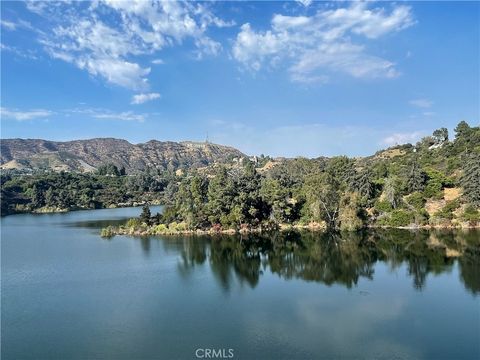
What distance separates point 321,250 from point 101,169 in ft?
505

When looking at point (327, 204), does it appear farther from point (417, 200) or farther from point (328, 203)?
point (417, 200)

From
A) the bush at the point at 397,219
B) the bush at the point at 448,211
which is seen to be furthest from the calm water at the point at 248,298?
the bush at the point at 397,219

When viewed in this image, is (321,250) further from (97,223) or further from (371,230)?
(97,223)

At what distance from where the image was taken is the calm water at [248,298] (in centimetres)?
2605

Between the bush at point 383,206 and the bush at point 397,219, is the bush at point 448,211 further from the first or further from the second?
the bush at point 383,206

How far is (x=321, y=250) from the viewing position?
55094 millimetres

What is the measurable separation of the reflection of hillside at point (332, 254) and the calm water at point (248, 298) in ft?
0.67

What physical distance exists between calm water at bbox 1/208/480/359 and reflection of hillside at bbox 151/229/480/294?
204mm

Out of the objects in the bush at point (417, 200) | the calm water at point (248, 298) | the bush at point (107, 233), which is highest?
the bush at point (417, 200)

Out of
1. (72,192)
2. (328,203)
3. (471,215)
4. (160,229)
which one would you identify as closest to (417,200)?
(471,215)

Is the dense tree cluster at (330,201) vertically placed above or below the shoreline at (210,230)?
above

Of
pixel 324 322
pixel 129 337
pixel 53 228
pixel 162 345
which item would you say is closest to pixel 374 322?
pixel 324 322

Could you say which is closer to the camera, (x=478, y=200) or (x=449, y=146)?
(x=478, y=200)

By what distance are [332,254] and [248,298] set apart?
1992cm
